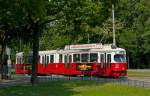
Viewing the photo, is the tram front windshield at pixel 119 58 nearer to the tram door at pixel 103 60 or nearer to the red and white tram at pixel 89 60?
the red and white tram at pixel 89 60

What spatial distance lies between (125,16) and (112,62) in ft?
142

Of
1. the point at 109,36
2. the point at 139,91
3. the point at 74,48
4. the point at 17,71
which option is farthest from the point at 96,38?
the point at 139,91

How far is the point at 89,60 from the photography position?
155ft

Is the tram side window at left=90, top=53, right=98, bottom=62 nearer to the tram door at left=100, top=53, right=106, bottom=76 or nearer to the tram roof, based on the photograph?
the tram roof

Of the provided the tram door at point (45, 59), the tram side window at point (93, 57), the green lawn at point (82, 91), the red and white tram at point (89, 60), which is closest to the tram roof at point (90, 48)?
the red and white tram at point (89, 60)

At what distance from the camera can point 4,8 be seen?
80.4 ft

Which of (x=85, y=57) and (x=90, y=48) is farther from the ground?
(x=90, y=48)

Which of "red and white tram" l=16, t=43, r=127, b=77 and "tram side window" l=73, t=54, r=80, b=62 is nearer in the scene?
"red and white tram" l=16, t=43, r=127, b=77

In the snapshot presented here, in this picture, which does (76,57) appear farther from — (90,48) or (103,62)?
(103,62)

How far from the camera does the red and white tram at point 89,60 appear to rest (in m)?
45.8

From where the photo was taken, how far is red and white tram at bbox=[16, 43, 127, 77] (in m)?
45.8

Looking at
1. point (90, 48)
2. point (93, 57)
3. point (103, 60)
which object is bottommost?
point (103, 60)

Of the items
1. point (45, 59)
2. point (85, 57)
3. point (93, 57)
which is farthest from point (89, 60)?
point (45, 59)

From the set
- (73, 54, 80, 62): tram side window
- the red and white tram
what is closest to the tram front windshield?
the red and white tram
